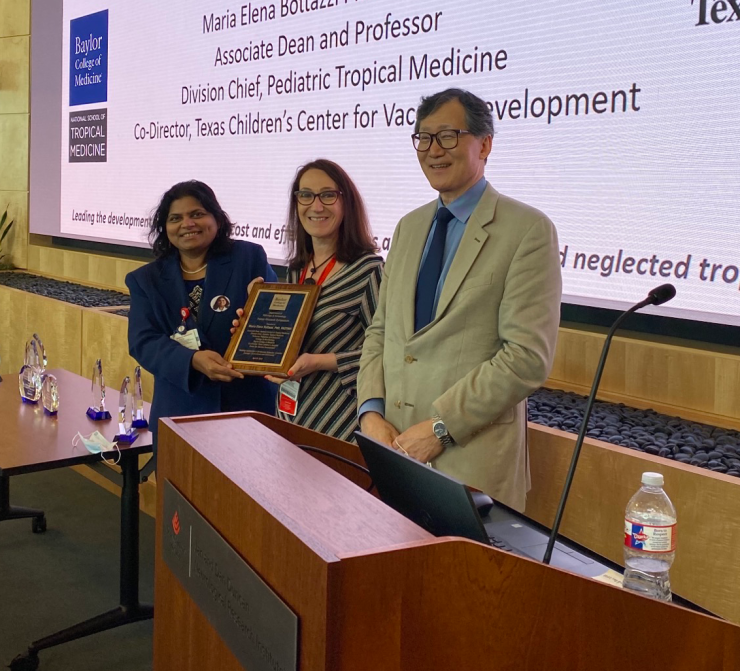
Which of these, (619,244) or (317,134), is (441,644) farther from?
(317,134)

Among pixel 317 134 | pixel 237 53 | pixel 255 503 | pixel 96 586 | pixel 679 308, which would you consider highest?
pixel 237 53

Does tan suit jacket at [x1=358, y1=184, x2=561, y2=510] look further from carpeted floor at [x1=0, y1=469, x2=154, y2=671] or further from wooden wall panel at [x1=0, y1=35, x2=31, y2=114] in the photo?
wooden wall panel at [x1=0, y1=35, x2=31, y2=114]

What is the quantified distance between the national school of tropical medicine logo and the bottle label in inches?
232

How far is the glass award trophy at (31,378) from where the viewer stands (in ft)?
11.6

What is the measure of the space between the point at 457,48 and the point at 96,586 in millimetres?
2649

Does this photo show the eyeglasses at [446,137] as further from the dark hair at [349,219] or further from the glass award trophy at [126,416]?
the glass award trophy at [126,416]

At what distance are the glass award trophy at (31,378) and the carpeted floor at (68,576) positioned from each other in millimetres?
747

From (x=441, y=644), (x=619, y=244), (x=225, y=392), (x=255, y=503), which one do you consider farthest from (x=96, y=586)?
(x=441, y=644)

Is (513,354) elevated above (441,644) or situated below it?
above

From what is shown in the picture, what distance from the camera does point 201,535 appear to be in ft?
4.27

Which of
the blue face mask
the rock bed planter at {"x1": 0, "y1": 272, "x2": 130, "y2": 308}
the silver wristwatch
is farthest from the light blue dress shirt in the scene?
the rock bed planter at {"x1": 0, "y1": 272, "x2": 130, "y2": 308}

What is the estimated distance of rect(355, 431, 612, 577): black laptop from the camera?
3.52 ft

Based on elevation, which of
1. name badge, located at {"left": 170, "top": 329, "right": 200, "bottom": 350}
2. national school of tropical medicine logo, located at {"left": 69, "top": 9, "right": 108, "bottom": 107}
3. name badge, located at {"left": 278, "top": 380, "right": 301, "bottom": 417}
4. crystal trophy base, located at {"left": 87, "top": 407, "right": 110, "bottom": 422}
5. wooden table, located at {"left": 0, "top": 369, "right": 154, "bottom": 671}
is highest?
national school of tropical medicine logo, located at {"left": 69, "top": 9, "right": 108, "bottom": 107}

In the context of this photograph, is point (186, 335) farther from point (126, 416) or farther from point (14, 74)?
point (14, 74)
